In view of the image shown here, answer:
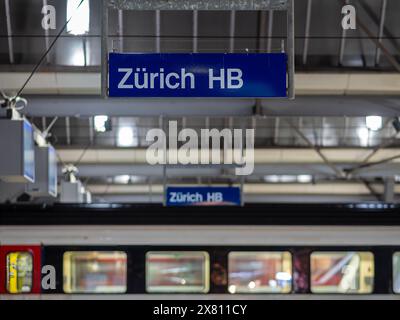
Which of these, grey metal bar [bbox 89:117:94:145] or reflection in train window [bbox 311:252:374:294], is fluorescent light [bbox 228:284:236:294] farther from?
grey metal bar [bbox 89:117:94:145]

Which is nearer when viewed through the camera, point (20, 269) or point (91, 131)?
point (20, 269)

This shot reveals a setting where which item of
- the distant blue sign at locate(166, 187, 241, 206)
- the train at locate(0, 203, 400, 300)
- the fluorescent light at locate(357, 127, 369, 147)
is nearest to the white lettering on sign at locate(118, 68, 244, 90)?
the train at locate(0, 203, 400, 300)

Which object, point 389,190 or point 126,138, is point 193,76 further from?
point 389,190

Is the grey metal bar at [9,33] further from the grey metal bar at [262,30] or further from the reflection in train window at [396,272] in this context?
the reflection in train window at [396,272]

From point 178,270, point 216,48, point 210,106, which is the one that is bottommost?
point 178,270

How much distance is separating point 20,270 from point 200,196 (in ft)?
20.9

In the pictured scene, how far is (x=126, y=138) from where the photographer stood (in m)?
24.0

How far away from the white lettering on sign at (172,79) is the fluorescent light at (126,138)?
12928 mm

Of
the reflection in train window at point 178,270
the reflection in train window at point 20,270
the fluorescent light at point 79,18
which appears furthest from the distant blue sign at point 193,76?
the fluorescent light at point 79,18

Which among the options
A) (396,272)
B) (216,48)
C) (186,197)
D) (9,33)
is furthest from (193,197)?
(396,272)

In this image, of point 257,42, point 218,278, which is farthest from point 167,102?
point 218,278

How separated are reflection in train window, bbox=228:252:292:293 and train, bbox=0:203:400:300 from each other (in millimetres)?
13

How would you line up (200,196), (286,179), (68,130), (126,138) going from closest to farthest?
1. (200,196)
2. (68,130)
3. (126,138)
4. (286,179)

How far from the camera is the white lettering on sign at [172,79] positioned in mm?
10227
